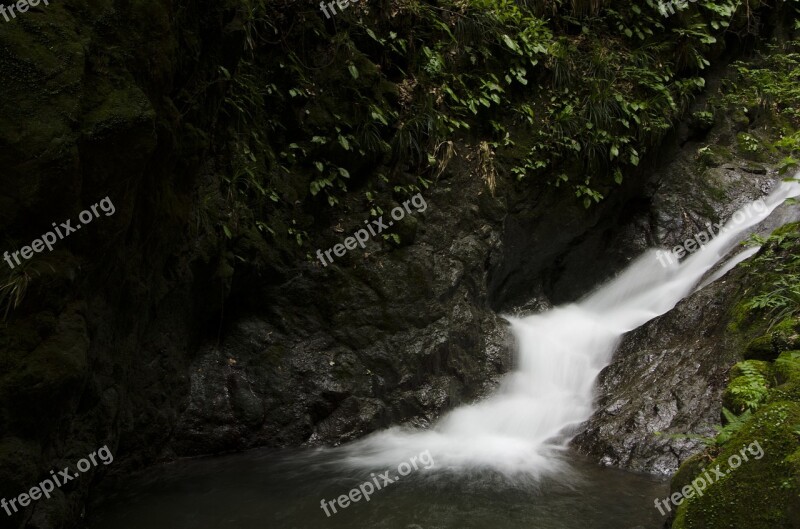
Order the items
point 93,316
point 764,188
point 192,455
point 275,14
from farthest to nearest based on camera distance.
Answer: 1. point 764,188
2. point 275,14
3. point 192,455
4. point 93,316

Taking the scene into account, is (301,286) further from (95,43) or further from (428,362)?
(95,43)

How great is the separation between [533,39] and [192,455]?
7213mm

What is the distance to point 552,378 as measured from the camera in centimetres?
741

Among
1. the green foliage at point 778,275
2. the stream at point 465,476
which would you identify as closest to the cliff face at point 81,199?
the stream at point 465,476

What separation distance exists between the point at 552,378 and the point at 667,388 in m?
1.69

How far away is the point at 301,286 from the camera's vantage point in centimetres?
663

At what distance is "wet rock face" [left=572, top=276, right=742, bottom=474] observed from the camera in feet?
17.6

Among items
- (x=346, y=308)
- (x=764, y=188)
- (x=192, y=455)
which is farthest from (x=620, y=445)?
(x=764, y=188)
